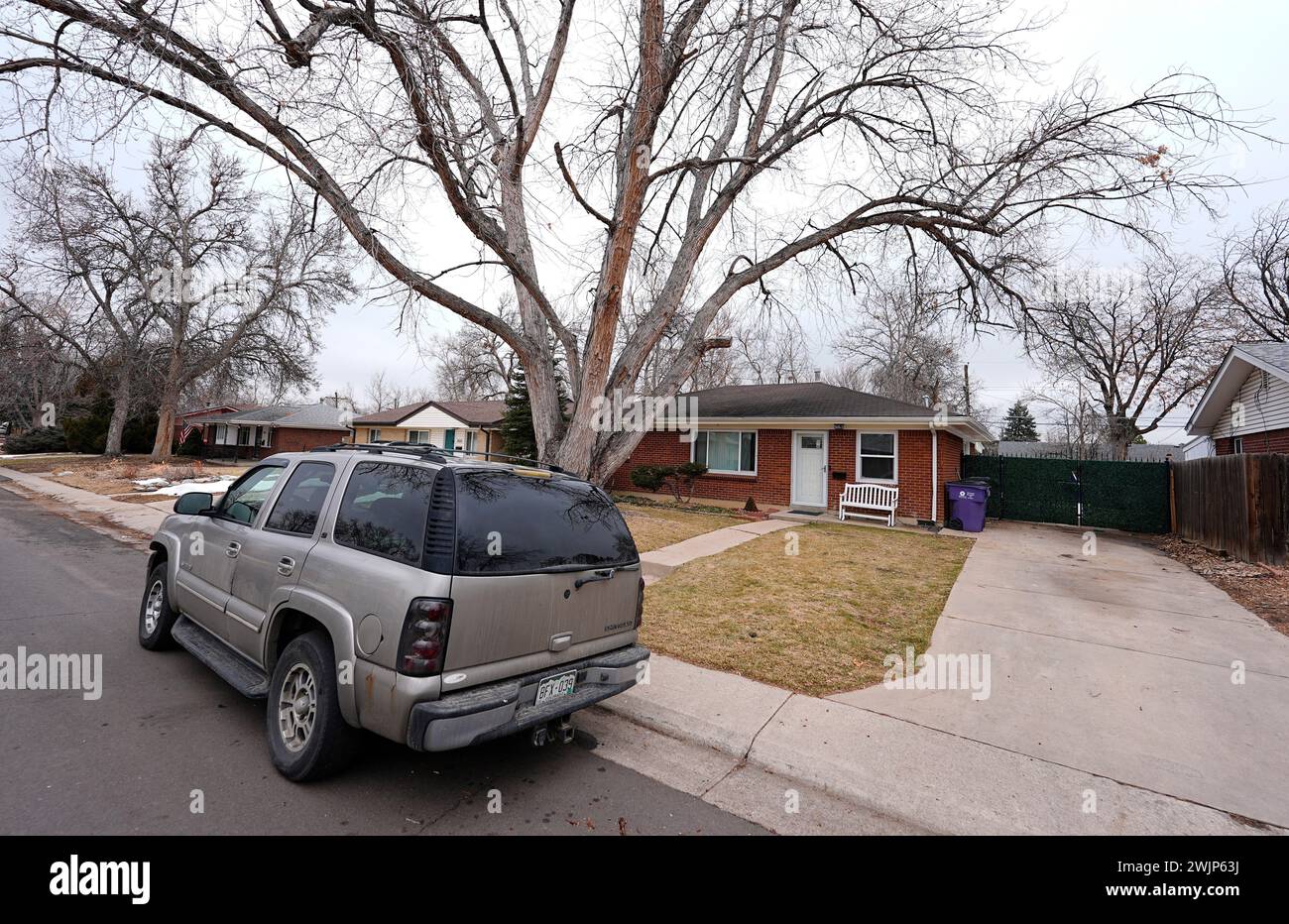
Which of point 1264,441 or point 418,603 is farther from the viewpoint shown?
point 1264,441

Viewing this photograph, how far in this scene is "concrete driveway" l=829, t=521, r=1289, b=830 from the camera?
3.34 metres

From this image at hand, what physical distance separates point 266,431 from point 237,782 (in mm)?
42975

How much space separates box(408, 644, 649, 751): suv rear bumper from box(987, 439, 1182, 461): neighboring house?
40.7 m

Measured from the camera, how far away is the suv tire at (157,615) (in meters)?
4.59

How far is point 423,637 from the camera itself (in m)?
2.54

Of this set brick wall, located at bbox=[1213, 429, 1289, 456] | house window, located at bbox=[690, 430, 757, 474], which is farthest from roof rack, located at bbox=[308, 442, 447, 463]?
brick wall, located at bbox=[1213, 429, 1289, 456]

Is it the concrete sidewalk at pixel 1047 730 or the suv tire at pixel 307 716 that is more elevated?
the suv tire at pixel 307 716

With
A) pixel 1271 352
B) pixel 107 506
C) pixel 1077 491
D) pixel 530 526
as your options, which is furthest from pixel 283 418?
pixel 1271 352

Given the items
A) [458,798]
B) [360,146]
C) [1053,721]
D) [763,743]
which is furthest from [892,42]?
[458,798]

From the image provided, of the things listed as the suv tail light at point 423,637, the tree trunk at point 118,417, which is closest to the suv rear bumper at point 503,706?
the suv tail light at point 423,637

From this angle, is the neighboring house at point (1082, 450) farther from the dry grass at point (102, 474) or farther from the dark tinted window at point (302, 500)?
the dry grass at point (102, 474)

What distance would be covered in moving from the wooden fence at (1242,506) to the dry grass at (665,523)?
29.6ft

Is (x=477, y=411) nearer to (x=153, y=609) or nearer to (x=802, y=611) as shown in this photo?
(x=153, y=609)

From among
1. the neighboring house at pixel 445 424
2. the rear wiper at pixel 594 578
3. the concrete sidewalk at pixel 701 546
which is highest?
the neighboring house at pixel 445 424
